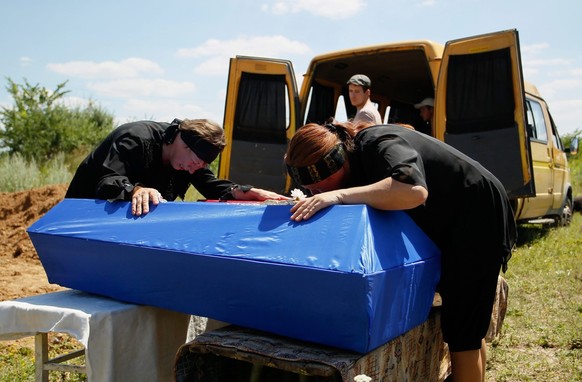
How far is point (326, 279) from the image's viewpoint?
198 centimetres

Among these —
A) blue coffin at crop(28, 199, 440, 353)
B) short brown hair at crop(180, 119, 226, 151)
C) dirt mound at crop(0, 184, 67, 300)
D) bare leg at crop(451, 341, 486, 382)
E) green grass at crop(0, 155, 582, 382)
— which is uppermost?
short brown hair at crop(180, 119, 226, 151)

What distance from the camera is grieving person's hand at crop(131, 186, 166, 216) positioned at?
2.76 meters

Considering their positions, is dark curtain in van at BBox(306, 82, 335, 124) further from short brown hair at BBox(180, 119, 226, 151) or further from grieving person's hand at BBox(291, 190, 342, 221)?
grieving person's hand at BBox(291, 190, 342, 221)

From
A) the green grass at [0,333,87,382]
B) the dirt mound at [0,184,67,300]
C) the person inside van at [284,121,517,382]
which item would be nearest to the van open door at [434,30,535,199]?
the person inside van at [284,121,517,382]

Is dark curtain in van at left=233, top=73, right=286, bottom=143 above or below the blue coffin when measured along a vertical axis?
above

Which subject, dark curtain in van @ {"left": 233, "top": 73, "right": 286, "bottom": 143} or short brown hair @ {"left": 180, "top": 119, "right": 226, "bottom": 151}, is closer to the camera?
short brown hair @ {"left": 180, "top": 119, "right": 226, "bottom": 151}

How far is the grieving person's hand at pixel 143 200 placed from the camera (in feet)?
9.05

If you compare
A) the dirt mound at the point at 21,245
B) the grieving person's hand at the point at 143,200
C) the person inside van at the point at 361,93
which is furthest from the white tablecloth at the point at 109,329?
the person inside van at the point at 361,93

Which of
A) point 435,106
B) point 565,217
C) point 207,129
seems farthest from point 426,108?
point 207,129

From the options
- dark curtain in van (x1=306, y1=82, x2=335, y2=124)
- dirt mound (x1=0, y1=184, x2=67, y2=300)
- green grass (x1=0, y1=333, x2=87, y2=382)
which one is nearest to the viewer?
green grass (x1=0, y1=333, x2=87, y2=382)

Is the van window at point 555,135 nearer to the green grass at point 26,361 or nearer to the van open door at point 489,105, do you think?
the van open door at point 489,105

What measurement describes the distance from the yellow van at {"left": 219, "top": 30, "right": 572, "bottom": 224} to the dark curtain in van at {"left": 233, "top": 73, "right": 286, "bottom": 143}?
0.4 inches

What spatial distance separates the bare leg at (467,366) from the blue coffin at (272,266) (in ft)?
0.81

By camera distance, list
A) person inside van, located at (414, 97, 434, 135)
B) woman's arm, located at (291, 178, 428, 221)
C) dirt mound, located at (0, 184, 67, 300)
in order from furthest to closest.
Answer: person inside van, located at (414, 97, 434, 135) < dirt mound, located at (0, 184, 67, 300) < woman's arm, located at (291, 178, 428, 221)
